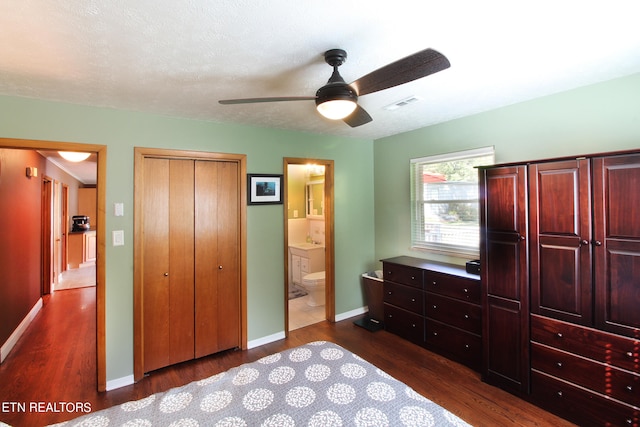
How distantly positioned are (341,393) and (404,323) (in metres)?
2.18

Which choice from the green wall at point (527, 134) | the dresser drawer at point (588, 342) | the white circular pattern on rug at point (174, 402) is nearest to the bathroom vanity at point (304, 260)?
the green wall at point (527, 134)

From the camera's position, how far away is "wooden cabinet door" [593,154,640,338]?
6.13 feet

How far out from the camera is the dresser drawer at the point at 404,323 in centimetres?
328

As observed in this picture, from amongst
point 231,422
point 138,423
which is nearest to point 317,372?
point 231,422

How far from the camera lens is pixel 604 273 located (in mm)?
1982

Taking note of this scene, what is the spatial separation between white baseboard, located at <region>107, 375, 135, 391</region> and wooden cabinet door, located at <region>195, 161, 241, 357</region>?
23.7 inches

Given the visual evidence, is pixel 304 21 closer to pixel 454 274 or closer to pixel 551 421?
pixel 454 274

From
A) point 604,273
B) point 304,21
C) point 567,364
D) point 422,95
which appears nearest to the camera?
point 304,21

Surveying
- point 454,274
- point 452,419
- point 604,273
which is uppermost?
point 604,273

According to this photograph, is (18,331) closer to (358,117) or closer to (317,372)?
(317,372)

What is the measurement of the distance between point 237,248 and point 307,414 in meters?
2.17

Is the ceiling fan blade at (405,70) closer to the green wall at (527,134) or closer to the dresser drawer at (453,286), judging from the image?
the green wall at (527,134)

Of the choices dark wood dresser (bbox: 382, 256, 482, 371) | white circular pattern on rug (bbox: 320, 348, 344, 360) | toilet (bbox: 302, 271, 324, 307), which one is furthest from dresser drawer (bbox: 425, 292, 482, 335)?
toilet (bbox: 302, 271, 324, 307)

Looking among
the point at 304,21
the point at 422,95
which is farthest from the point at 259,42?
the point at 422,95
